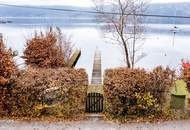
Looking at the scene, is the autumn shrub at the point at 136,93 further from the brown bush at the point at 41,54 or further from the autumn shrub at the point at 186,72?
the brown bush at the point at 41,54

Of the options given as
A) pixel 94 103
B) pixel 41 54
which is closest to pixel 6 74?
pixel 94 103

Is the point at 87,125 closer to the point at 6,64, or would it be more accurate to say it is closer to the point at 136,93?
the point at 136,93

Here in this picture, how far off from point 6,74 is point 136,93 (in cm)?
542

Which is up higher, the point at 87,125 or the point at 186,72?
the point at 186,72

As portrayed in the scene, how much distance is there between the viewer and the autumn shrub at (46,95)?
18.4 meters

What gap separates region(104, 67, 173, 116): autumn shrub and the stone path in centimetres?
107

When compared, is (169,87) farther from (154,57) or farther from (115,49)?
(115,49)

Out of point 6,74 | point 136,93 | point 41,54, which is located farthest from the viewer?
point 41,54

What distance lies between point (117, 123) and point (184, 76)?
4370 millimetres

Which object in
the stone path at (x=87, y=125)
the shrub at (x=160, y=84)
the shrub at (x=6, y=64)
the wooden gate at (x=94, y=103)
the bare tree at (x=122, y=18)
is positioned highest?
the bare tree at (x=122, y=18)

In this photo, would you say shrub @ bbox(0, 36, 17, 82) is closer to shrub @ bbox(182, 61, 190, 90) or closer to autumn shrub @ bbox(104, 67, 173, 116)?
autumn shrub @ bbox(104, 67, 173, 116)

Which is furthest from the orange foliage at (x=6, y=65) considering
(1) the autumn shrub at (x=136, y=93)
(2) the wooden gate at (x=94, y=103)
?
(1) the autumn shrub at (x=136, y=93)

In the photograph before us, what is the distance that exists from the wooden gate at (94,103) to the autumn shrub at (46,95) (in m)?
0.23

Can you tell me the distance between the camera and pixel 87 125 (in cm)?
1727
